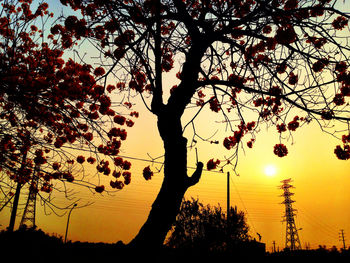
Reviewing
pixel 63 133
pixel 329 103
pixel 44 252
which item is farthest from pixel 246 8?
pixel 44 252

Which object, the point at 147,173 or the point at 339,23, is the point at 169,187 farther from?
the point at 339,23

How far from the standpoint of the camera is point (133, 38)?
191 inches

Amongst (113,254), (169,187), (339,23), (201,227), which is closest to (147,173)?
(169,187)

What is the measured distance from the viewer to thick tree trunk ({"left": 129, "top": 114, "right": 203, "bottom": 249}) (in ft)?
11.7

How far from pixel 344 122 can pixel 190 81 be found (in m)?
2.84

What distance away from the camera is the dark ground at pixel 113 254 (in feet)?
11.5

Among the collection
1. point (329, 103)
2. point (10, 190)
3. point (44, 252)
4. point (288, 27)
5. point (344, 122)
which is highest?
point (288, 27)

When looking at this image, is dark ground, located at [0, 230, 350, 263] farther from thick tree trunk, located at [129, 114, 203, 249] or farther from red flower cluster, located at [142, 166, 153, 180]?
red flower cluster, located at [142, 166, 153, 180]

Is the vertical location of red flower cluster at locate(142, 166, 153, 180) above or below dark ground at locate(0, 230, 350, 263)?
above

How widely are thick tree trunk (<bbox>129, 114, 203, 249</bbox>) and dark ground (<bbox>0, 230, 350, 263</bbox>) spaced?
20 centimetres

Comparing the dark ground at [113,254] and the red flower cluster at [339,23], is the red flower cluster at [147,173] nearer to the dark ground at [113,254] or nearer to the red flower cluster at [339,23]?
the dark ground at [113,254]

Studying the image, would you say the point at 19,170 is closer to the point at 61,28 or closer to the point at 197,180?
the point at 61,28

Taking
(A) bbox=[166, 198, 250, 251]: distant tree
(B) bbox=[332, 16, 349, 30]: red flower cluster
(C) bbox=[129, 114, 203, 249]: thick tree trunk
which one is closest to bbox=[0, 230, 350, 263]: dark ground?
(C) bbox=[129, 114, 203, 249]: thick tree trunk

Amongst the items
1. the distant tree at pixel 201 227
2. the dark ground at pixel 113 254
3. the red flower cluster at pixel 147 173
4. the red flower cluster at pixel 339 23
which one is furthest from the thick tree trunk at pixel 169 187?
the distant tree at pixel 201 227
